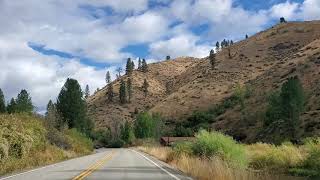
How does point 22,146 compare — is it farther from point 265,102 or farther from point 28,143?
point 265,102

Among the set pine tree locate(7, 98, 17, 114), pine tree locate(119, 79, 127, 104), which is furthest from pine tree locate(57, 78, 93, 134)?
pine tree locate(119, 79, 127, 104)

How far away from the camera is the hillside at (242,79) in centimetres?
11538

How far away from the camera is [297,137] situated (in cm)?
7538

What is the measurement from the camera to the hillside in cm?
11538

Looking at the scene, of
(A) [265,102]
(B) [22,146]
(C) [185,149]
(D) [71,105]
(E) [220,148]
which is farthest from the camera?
(A) [265,102]

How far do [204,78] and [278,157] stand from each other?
13817 centimetres

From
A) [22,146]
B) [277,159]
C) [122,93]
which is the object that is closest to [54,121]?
[22,146]

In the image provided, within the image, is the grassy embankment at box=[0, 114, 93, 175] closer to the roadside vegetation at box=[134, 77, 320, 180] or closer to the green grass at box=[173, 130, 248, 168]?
the roadside vegetation at box=[134, 77, 320, 180]

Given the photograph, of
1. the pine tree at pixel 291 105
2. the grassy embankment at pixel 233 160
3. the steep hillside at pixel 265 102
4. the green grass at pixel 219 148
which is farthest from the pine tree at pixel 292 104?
the green grass at pixel 219 148

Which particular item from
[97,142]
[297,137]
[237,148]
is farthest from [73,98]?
[237,148]

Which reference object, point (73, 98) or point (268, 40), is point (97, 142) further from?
point (268, 40)

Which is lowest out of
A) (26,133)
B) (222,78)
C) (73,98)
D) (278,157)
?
(278,157)

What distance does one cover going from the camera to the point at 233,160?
30.7m

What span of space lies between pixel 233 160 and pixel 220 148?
1.55 metres
